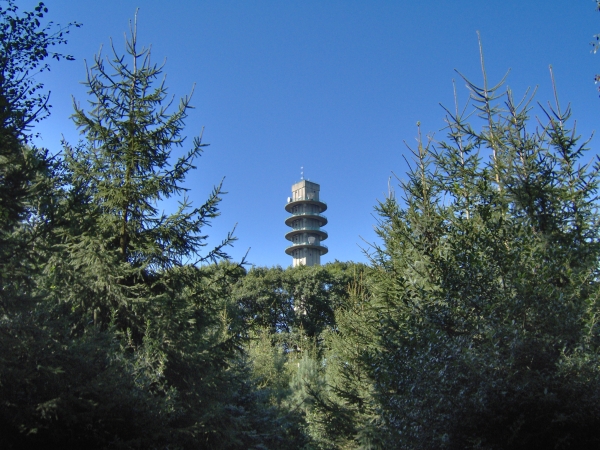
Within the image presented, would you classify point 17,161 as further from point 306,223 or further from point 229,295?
point 306,223

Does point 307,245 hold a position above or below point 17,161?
above

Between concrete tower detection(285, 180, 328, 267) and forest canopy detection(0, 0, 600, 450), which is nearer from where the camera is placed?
forest canopy detection(0, 0, 600, 450)

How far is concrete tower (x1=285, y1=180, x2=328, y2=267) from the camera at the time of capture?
7181cm

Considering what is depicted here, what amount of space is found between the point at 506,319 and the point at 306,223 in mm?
66729

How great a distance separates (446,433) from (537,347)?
5.14 feet

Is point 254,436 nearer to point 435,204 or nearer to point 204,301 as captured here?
point 204,301

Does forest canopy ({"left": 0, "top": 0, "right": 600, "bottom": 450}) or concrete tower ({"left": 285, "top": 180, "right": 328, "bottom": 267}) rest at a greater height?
concrete tower ({"left": 285, "top": 180, "right": 328, "bottom": 267})

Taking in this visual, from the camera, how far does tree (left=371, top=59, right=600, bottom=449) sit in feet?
18.4

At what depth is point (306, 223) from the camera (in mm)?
72750

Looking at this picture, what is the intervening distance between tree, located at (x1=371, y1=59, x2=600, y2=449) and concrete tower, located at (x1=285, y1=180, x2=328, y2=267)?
204 ft

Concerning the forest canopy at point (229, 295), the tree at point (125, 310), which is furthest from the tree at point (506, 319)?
the tree at point (125, 310)

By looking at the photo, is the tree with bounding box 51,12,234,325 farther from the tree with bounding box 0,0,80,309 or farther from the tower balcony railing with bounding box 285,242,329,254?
the tower balcony railing with bounding box 285,242,329,254

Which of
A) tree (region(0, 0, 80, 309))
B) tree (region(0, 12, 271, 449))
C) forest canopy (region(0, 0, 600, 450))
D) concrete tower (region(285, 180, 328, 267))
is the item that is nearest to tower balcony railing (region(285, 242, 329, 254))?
concrete tower (region(285, 180, 328, 267))

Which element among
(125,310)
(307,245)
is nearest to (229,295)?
(125,310)
